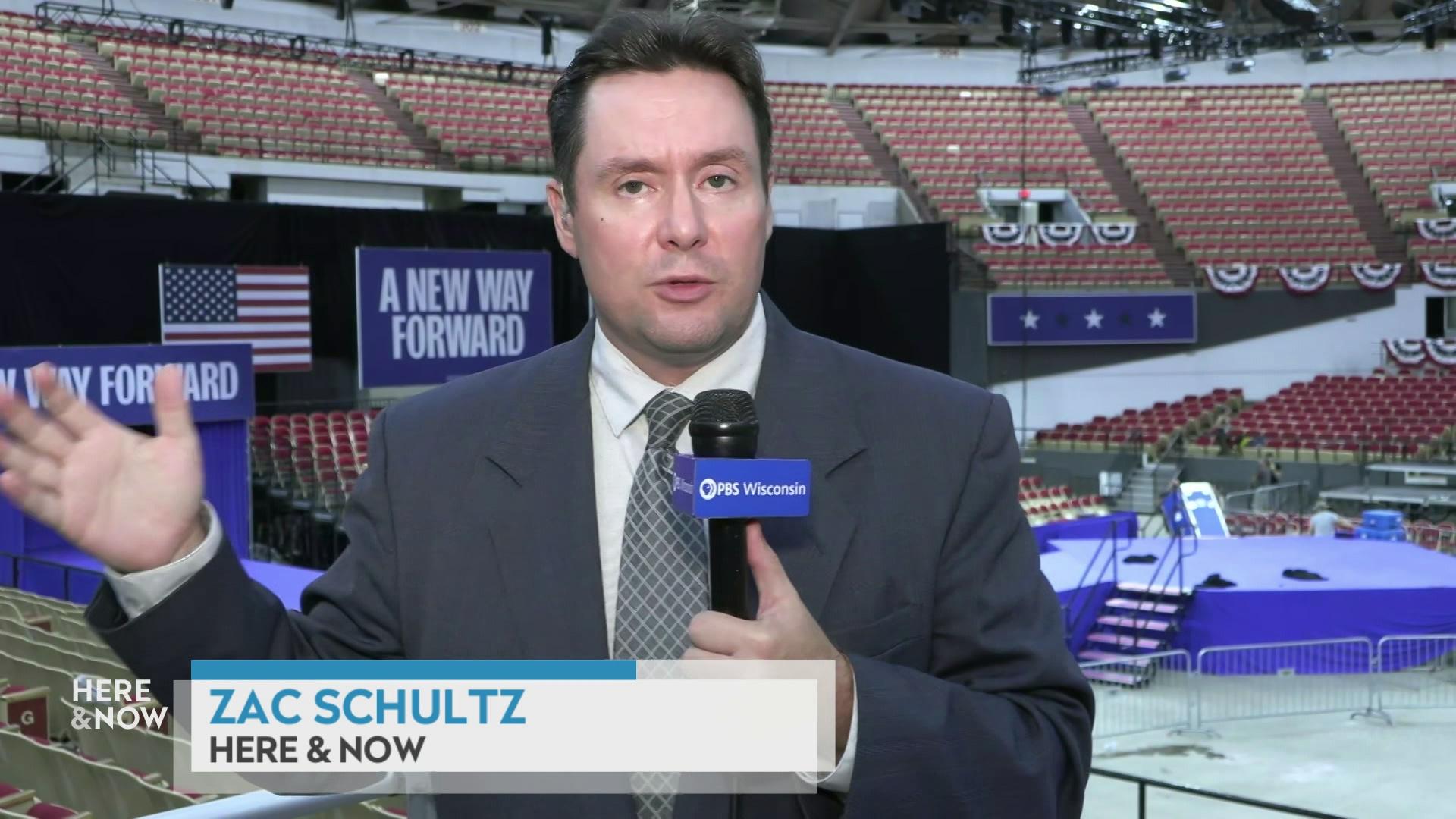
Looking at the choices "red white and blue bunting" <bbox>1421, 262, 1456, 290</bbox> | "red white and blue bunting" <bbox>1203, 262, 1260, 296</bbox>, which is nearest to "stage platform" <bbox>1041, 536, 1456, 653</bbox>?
"red white and blue bunting" <bbox>1203, 262, 1260, 296</bbox>

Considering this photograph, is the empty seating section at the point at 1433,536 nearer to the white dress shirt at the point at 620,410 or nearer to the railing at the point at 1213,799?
the railing at the point at 1213,799

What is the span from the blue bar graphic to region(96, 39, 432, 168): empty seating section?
19.0 m

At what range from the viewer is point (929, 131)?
30234mm

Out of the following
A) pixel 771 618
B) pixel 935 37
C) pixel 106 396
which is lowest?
pixel 106 396

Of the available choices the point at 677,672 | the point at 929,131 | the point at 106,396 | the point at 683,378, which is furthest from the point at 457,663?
the point at 929,131

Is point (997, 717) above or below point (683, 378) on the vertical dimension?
below

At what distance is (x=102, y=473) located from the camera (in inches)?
47.2

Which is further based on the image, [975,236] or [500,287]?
[975,236]

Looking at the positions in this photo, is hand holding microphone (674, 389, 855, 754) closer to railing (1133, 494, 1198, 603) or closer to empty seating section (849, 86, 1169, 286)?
railing (1133, 494, 1198, 603)

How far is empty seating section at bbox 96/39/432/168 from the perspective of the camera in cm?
1972

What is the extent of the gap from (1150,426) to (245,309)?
15.2 m

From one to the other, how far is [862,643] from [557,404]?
1.50ft

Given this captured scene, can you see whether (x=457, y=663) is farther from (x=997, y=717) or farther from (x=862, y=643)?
(x=997, y=717)

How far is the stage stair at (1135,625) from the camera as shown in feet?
40.4
